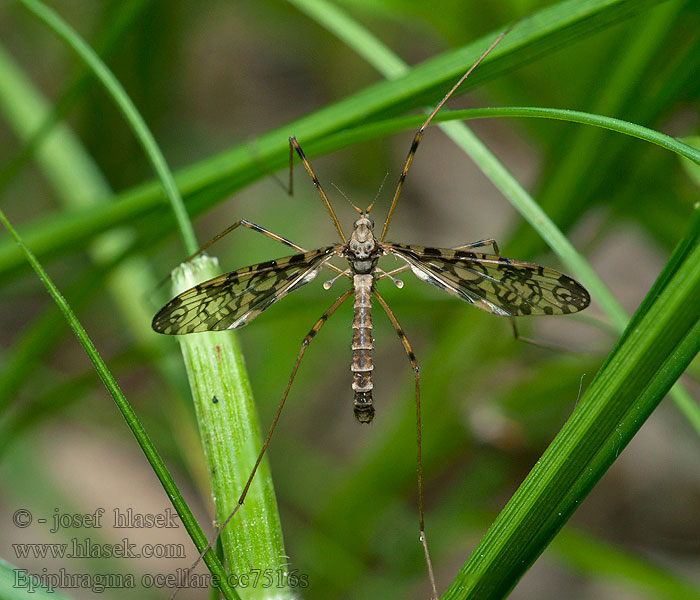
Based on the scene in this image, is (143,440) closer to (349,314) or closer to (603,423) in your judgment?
(603,423)

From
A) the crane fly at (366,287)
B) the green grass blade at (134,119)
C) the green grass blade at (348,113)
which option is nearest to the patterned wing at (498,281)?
the crane fly at (366,287)

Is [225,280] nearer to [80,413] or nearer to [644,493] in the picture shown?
[80,413]

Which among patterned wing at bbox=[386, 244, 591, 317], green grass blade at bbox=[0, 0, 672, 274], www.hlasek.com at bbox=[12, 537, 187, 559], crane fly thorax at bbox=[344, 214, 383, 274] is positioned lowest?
www.hlasek.com at bbox=[12, 537, 187, 559]

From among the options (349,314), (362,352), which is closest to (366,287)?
(362,352)

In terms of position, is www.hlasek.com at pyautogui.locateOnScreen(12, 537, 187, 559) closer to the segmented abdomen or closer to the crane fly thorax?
the segmented abdomen

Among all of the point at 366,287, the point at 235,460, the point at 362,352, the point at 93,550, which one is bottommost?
the point at 235,460

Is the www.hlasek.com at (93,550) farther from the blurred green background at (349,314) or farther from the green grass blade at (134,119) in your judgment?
the green grass blade at (134,119)

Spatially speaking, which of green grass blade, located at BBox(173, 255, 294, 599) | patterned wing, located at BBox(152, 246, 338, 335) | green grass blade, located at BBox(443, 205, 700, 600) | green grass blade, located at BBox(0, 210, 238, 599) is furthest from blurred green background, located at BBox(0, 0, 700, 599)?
green grass blade, located at BBox(443, 205, 700, 600)

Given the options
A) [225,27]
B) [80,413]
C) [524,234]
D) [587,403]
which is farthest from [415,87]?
[225,27]
